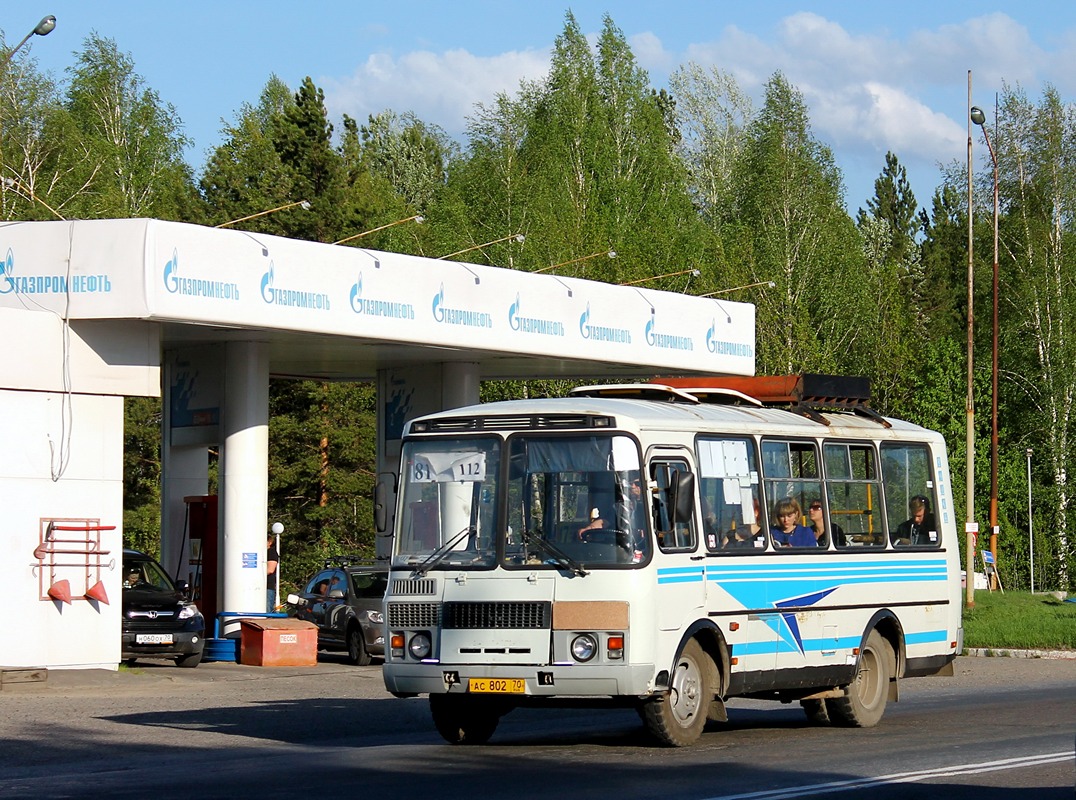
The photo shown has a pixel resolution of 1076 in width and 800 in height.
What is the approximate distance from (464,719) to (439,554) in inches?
65.8

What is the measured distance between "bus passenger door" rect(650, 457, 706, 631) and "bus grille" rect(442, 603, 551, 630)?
3.15 ft

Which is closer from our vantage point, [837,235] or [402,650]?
[402,650]

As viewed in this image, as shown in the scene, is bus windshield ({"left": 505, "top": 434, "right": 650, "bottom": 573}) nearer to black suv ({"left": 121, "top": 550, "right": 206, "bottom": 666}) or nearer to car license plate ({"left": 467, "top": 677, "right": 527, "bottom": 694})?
car license plate ({"left": 467, "top": 677, "right": 527, "bottom": 694})

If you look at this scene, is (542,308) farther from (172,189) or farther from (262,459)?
(172,189)

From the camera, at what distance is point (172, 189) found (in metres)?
63.3

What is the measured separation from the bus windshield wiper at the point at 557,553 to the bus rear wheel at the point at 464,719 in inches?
70.9

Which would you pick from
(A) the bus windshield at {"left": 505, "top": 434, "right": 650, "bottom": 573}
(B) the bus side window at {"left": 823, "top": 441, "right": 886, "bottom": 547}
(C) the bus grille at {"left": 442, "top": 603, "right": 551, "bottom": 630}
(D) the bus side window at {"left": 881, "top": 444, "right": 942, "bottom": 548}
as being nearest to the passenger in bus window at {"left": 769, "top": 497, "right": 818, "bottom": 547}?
(B) the bus side window at {"left": 823, "top": 441, "right": 886, "bottom": 547}

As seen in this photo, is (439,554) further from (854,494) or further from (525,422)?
(854,494)

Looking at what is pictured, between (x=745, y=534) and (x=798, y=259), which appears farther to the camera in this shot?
(x=798, y=259)

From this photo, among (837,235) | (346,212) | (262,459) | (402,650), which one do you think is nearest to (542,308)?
(262,459)

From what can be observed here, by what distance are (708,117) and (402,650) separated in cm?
6748

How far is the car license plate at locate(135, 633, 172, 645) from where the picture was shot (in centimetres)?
2647

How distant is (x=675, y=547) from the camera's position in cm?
1461

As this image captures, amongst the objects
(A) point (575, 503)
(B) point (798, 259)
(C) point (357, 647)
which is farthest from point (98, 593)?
(B) point (798, 259)
